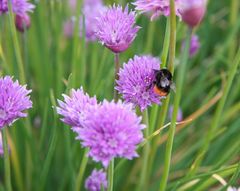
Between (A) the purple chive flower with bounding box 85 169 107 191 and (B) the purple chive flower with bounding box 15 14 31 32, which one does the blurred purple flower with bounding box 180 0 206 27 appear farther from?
(B) the purple chive flower with bounding box 15 14 31 32

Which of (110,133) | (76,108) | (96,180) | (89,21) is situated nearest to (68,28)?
(89,21)

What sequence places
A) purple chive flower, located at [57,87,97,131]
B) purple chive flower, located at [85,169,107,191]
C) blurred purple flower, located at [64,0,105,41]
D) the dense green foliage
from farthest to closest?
1. blurred purple flower, located at [64,0,105,41]
2. the dense green foliage
3. purple chive flower, located at [85,169,107,191]
4. purple chive flower, located at [57,87,97,131]

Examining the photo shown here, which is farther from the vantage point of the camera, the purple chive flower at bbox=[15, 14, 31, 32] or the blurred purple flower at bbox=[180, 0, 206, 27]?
the purple chive flower at bbox=[15, 14, 31, 32]

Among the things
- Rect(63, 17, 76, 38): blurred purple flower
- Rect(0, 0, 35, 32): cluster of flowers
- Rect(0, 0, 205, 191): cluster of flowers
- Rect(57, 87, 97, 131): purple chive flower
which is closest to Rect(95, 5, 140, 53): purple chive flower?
Rect(0, 0, 205, 191): cluster of flowers

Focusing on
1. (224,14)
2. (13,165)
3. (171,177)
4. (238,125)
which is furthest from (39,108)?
(224,14)

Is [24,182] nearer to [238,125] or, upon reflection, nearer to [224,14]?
[238,125]

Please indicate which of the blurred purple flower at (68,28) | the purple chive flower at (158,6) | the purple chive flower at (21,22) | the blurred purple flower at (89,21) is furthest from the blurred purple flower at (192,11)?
the blurred purple flower at (68,28)

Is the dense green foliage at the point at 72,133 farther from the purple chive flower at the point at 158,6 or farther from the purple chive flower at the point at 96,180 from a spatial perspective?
the purple chive flower at the point at 158,6
